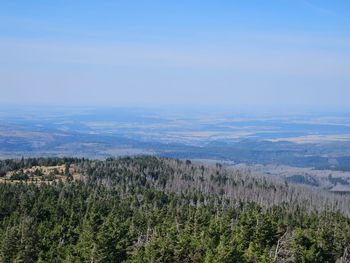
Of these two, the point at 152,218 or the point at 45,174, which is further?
the point at 45,174

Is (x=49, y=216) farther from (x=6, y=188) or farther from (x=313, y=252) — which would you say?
(x=313, y=252)

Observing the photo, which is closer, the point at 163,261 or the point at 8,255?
the point at 163,261

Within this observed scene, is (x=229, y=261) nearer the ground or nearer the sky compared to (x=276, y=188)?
nearer the sky

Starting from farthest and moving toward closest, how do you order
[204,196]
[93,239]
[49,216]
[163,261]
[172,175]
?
[172,175] < [204,196] < [49,216] < [93,239] < [163,261]

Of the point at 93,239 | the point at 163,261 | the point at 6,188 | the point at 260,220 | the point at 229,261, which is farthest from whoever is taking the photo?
the point at 6,188

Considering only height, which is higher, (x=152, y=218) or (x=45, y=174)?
(x=152, y=218)

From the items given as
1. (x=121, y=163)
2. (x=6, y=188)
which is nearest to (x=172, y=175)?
(x=121, y=163)

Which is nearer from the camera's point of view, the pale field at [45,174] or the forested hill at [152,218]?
the forested hill at [152,218]

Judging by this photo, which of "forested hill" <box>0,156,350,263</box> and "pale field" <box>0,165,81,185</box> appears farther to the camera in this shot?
"pale field" <box>0,165,81,185</box>
